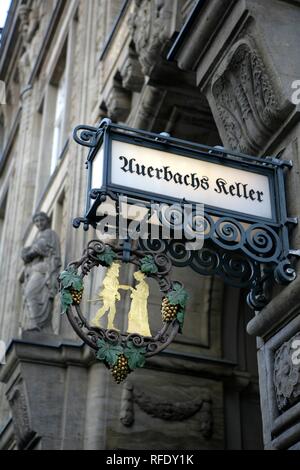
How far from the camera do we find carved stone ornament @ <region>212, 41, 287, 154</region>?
19.1ft

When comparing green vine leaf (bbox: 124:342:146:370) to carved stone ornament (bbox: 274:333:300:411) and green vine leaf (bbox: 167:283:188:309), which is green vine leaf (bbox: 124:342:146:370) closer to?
green vine leaf (bbox: 167:283:188:309)

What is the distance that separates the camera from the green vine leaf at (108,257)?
5.00m

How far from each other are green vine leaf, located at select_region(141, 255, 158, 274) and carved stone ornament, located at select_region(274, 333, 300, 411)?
3.13 feet

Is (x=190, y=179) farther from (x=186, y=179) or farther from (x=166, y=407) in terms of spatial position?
(x=166, y=407)

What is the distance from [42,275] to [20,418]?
8.01 feet

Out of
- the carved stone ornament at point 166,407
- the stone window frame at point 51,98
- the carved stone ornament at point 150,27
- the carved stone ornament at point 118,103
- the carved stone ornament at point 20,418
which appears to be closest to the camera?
the carved stone ornament at point 150,27

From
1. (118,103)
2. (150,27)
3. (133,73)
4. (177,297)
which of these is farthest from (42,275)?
(177,297)

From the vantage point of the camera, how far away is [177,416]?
9.85 m

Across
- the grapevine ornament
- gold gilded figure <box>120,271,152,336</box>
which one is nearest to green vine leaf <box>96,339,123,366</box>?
the grapevine ornament

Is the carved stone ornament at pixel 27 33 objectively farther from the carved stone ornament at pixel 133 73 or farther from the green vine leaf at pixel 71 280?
the green vine leaf at pixel 71 280

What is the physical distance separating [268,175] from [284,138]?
1.05ft

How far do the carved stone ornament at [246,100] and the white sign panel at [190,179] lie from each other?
0.46m

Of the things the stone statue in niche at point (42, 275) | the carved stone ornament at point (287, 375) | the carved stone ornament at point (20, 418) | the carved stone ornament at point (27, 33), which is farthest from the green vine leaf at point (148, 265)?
the carved stone ornament at point (27, 33)
